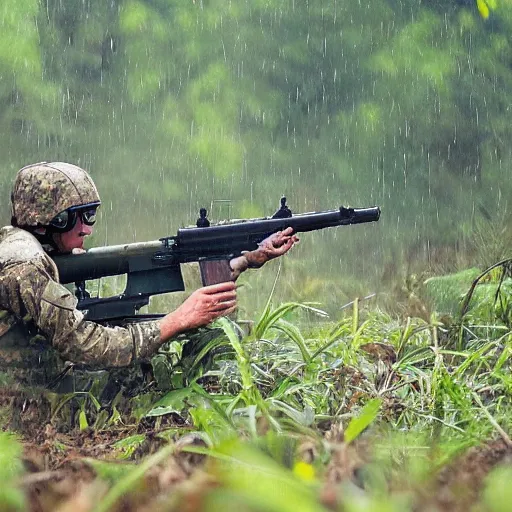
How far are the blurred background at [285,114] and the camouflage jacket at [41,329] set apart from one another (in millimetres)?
6029

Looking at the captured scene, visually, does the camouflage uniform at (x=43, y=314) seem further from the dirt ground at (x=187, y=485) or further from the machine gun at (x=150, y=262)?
the dirt ground at (x=187, y=485)

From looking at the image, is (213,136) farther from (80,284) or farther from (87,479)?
(87,479)

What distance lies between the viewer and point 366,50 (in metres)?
9.38

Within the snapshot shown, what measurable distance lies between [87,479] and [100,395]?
2.06 m

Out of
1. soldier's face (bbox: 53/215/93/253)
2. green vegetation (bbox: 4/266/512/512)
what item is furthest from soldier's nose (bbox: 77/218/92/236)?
green vegetation (bbox: 4/266/512/512)

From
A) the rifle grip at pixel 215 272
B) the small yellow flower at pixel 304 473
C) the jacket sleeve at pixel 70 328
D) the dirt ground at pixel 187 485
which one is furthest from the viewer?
the rifle grip at pixel 215 272

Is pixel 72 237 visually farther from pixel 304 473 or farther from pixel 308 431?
pixel 304 473

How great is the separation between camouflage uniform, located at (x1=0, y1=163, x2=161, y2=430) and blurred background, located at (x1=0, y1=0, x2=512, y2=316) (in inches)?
237

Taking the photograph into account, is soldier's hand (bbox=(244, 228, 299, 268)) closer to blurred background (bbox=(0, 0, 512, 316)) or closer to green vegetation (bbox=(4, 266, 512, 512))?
green vegetation (bbox=(4, 266, 512, 512))

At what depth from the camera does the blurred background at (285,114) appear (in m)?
9.21

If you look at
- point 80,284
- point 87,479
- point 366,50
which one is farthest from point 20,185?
point 366,50

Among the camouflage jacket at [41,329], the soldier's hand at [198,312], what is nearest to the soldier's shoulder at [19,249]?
the camouflage jacket at [41,329]

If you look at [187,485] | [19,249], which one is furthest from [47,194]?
[187,485]

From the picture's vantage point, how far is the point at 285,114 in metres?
9.71
